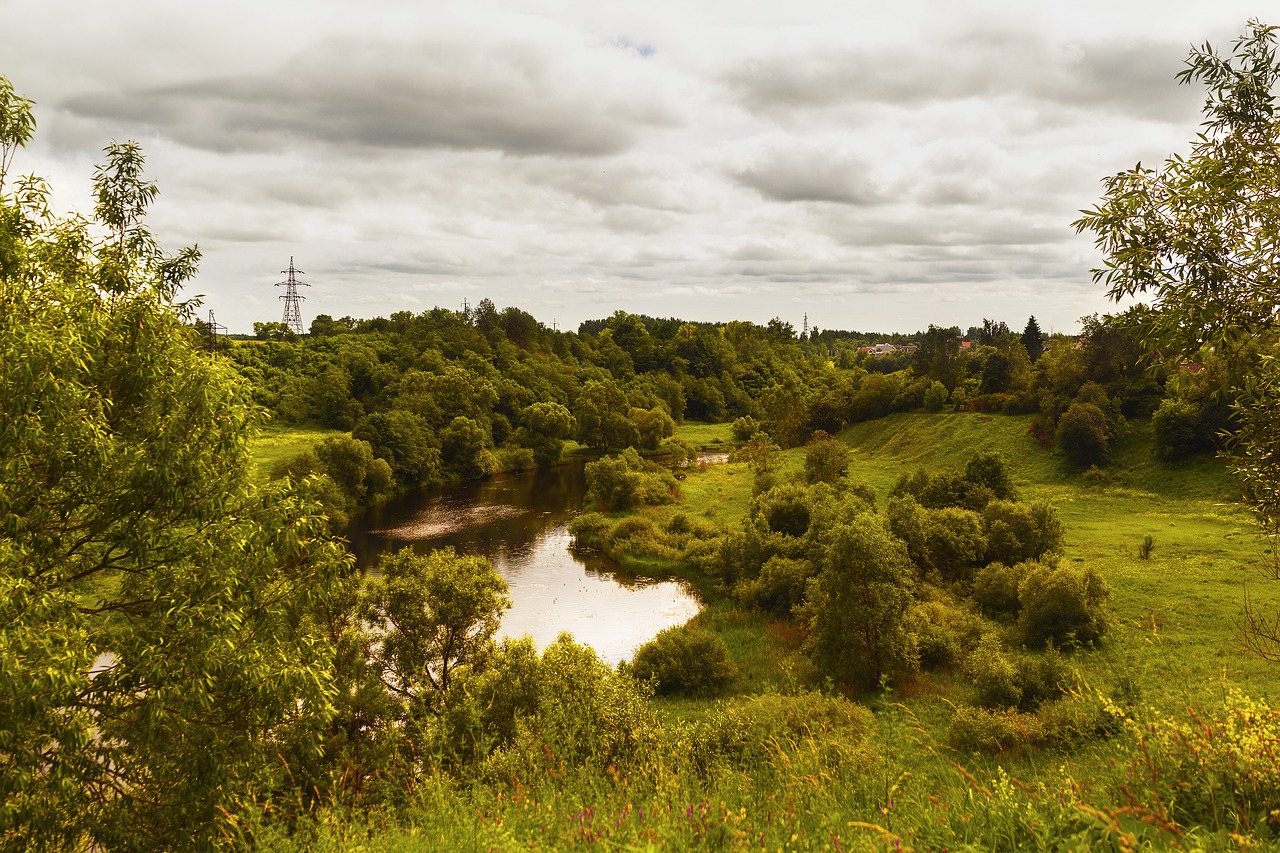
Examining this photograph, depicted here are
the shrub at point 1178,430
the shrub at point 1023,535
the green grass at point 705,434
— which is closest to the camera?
the shrub at point 1023,535

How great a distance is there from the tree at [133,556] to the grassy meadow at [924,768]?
5.82 ft

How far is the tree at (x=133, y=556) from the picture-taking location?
8.30 metres

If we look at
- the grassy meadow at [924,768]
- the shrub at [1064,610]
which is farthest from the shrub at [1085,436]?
the shrub at [1064,610]

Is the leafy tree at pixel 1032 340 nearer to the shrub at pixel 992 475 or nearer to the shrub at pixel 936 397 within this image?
the shrub at pixel 936 397

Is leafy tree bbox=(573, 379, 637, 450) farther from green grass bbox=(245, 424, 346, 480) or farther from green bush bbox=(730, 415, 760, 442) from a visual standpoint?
green grass bbox=(245, 424, 346, 480)

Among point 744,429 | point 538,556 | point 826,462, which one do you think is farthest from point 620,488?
point 744,429

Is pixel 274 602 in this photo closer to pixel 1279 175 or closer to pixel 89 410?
pixel 89 410

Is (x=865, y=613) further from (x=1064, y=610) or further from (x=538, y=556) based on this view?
(x=538, y=556)

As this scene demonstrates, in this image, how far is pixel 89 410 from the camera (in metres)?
9.16

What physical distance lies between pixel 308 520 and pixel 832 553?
69.2 ft

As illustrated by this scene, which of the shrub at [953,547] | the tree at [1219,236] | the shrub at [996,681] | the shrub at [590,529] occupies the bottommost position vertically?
the shrub at [590,529]

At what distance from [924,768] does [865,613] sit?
1377 cm

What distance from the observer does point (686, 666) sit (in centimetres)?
2739

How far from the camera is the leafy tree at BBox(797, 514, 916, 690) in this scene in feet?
84.5
